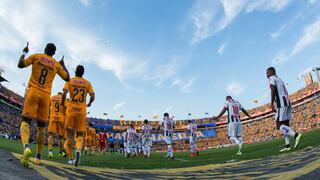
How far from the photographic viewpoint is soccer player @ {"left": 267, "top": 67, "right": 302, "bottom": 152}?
354 inches

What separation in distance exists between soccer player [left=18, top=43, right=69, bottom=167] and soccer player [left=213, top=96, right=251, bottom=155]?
750cm

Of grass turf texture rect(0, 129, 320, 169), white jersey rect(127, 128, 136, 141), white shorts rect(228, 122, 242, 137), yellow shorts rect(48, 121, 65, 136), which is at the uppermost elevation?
white jersey rect(127, 128, 136, 141)

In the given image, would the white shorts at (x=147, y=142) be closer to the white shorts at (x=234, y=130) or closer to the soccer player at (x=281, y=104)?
the white shorts at (x=234, y=130)

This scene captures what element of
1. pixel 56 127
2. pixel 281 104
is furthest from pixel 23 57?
pixel 281 104

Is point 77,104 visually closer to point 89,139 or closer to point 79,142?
point 79,142

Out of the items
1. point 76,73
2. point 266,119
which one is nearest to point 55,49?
point 76,73

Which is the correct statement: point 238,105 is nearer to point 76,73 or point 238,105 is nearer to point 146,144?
point 76,73

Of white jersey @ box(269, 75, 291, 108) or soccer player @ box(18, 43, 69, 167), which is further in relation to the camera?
white jersey @ box(269, 75, 291, 108)

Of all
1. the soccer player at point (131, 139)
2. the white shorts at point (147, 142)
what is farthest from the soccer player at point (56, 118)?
the soccer player at point (131, 139)

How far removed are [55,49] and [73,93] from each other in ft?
5.01

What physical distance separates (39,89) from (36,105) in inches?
14.0

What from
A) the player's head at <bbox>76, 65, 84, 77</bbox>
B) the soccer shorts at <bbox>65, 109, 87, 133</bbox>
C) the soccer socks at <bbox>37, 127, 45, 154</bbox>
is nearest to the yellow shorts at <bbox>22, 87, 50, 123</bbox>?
the soccer socks at <bbox>37, 127, 45, 154</bbox>

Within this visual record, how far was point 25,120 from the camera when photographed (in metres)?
5.90

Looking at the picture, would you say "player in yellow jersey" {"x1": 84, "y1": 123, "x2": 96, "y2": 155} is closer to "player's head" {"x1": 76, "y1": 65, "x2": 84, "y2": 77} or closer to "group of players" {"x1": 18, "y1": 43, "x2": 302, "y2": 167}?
"group of players" {"x1": 18, "y1": 43, "x2": 302, "y2": 167}
